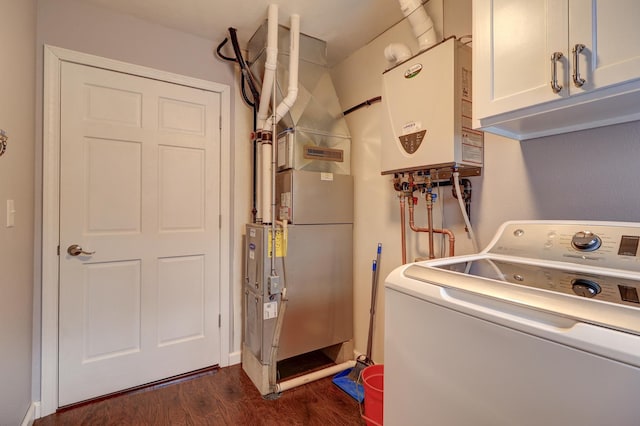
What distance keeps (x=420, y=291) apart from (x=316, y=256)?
1324 millimetres

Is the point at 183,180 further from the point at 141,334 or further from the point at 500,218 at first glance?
the point at 500,218

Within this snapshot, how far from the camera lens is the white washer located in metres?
0.56

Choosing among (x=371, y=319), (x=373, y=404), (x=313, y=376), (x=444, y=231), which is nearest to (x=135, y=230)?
(x=313, y=376)

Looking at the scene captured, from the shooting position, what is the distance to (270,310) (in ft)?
6.52

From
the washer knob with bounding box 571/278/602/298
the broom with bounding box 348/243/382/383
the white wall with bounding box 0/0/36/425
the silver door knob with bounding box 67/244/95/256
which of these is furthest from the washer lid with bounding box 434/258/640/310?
the silver door knob with bounding box 67/244/95/256

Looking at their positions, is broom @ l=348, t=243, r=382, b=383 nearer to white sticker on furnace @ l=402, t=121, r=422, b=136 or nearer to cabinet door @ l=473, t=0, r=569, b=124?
white sticker on furnace @ l=402, t=121, r=422, b=136

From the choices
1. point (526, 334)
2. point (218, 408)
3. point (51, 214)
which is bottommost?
point (218, 408)

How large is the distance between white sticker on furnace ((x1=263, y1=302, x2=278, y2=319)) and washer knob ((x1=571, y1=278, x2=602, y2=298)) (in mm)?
1591

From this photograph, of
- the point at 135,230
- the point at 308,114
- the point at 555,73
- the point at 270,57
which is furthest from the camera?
the point at 308,114

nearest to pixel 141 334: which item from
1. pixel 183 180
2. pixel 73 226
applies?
pixel 73 226

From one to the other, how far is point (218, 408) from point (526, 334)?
6.05 feet

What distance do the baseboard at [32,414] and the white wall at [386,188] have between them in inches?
79.3

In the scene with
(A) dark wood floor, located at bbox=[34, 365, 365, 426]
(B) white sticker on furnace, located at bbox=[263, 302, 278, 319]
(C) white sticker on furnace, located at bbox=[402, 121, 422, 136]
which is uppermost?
(C) white sticker on furnace, located at bbox=[402, 121, 422, 136]

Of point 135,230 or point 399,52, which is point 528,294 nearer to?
point 399,52
